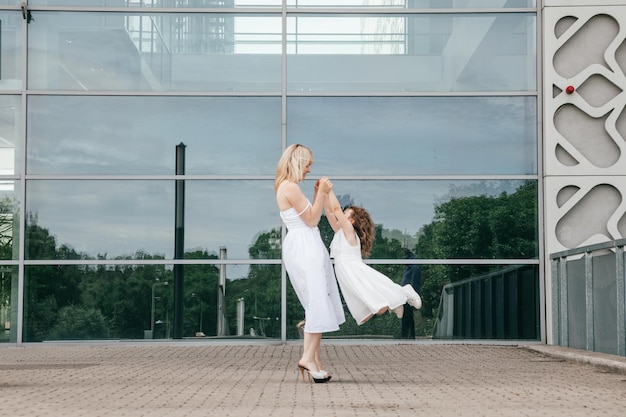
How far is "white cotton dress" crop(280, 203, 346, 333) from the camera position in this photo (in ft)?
34.1

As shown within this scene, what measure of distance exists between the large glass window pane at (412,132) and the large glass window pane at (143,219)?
3.65ft

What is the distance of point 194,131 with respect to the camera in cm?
1752

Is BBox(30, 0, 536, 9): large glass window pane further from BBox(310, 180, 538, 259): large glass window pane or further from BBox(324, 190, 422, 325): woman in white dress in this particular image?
BBox(324, 190, 422, 325): woman in white dress

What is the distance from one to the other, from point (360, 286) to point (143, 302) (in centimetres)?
685

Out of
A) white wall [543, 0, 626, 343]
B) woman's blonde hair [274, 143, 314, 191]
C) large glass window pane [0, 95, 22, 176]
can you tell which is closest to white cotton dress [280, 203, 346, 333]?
woman's blonde hair [274, 143, 314, 191]

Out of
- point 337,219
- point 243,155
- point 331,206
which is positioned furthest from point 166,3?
point 331,206

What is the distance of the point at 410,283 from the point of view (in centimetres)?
1711

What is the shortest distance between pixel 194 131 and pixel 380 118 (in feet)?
9.17

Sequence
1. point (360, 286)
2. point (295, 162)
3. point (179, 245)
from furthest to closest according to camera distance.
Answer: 1. point (179, 245)
2. point (360, 286)
3. point (295, 162)

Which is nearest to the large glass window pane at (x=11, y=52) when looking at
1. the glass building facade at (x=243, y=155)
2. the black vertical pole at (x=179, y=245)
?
the glass building facade at (x=243, y=155)

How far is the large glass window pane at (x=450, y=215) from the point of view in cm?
1720

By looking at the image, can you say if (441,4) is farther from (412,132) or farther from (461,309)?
(461,309)

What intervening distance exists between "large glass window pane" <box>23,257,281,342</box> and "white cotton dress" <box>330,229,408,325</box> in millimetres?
6091

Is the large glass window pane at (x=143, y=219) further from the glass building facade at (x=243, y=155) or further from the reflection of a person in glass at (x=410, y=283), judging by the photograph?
the reflection of a person in glass at (x=410, y=283)
